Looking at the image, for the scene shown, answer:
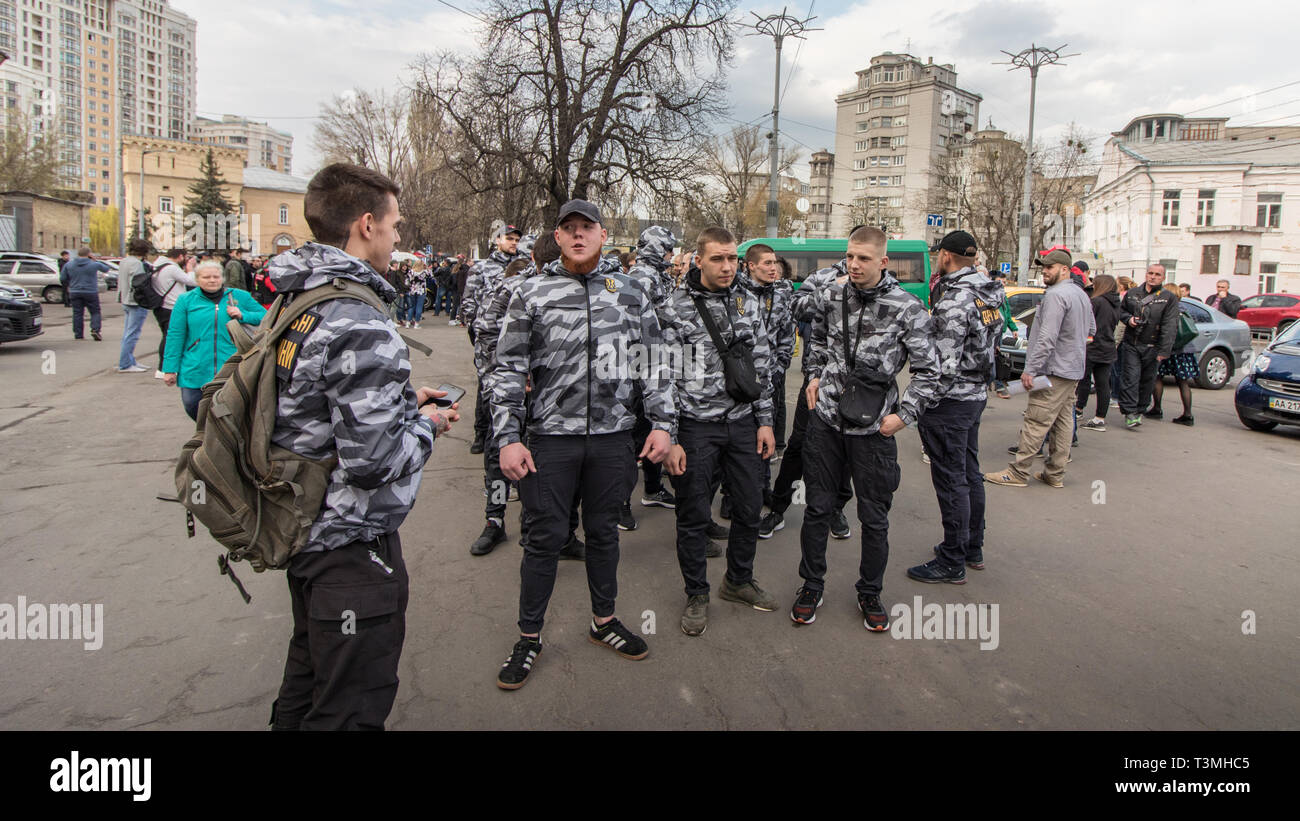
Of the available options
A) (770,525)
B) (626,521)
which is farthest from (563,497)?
(770,525)

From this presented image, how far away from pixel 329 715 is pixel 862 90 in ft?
318

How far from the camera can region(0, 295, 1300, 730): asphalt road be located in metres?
3.11

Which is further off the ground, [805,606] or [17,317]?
[17,317]

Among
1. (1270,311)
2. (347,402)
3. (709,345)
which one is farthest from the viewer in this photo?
(1270,311)

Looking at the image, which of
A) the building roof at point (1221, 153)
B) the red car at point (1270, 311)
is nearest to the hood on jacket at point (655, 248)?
the red car at point (1270, 311)

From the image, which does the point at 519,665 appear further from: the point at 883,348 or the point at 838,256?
the point at 838,256

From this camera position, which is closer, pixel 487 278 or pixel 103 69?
pixel 487 278

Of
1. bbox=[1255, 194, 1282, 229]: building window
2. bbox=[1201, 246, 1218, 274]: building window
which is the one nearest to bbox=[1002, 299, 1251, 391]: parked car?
bbox=[1201, 246, 1218, 274]: building window

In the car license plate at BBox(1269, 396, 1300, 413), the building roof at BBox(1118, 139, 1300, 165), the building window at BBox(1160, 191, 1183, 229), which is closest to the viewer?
the car license plate at BBox(1269, 396, 1300, 413)

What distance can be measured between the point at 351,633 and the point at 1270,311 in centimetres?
3395

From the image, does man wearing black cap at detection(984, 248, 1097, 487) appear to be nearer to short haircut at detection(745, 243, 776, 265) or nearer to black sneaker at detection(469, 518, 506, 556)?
short haircut at detection(745, 243, 776, 265)

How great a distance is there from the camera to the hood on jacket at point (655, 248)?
5660 mm

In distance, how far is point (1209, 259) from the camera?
4459 cm

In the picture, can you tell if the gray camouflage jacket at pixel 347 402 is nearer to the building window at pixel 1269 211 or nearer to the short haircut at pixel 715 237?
the short haircut at pixel 715 237
